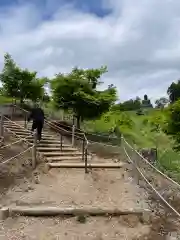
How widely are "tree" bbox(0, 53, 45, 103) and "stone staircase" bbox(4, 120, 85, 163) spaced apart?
5842 mm

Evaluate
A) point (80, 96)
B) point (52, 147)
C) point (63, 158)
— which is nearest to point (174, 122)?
point (80, 96)

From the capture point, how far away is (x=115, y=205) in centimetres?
976

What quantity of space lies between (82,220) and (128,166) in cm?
547

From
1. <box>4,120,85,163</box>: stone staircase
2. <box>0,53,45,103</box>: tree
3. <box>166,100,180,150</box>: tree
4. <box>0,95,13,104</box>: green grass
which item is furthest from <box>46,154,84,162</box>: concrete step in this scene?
<box>0,95,13,104</box>: green grass

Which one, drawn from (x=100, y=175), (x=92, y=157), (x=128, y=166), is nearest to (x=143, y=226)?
(x=100, y=175)

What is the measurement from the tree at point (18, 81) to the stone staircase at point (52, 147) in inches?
230

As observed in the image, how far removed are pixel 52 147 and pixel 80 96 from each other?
5.97 meters

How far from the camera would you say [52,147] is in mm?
16875

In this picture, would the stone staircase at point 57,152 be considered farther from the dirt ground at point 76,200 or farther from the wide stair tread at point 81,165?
the dirt ground at point 76,200

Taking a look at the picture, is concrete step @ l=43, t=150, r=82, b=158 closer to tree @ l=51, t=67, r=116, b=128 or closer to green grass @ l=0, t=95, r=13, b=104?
tree @ l=51, t=67, r=116, b=128

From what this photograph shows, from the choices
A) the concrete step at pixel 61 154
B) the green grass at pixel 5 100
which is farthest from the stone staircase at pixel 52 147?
the green grass at pixel 5 100

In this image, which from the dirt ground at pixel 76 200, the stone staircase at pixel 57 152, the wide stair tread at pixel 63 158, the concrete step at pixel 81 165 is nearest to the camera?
the dirt ground at pixel 76 200

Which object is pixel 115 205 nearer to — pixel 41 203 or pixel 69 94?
pixel 41 203

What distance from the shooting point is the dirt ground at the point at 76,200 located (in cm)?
820
